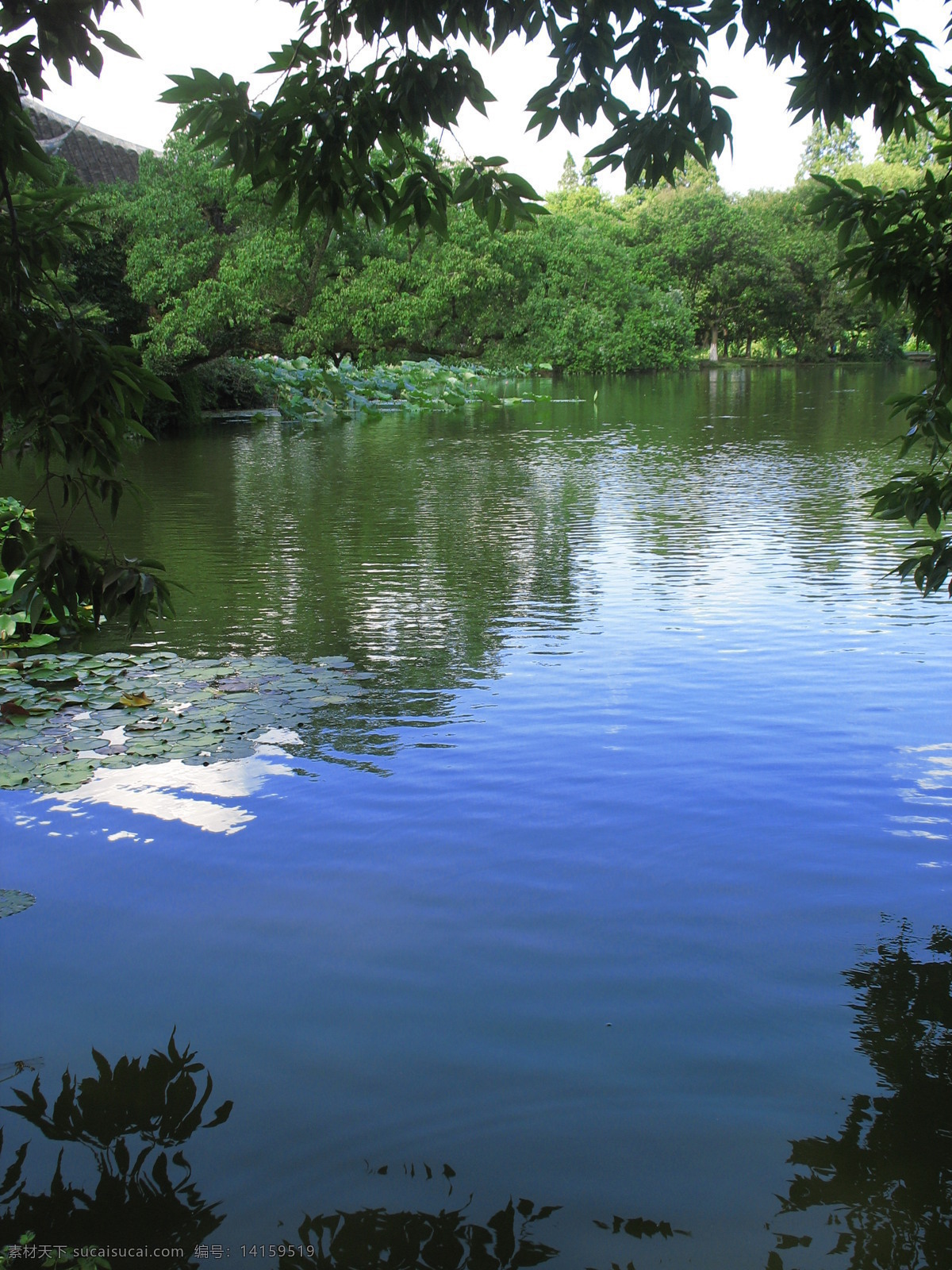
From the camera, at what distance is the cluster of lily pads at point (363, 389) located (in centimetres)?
3278

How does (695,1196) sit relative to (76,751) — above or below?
below

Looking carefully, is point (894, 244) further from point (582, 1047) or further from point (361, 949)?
point (361, 949)

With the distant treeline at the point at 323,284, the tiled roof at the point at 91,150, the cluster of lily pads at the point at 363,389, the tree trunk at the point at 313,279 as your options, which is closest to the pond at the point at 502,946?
the distant treeline at the point at 323,284

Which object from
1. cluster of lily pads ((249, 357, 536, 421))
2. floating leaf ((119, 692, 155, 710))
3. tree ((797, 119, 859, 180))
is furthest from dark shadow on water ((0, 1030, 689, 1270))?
tree ((797, 119, 859, 180))

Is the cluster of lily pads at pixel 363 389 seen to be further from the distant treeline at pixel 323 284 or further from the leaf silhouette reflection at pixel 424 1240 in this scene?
the leaf silhouette reflection at pixel 424 1240

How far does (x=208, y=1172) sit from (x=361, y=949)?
1251 mm

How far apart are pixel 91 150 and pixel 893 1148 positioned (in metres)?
34.3

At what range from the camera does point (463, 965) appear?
13.8ft

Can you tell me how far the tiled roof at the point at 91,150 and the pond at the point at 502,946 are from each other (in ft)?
84.7

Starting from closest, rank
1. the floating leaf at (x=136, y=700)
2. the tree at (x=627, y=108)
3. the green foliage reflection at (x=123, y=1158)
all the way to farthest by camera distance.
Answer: the green foliage reflection at (x=123, y=1158), the tree at (x=627, y=108), the floating leaf at (x=136, y=700)

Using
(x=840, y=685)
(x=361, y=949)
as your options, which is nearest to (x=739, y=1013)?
(x=361, y=949)

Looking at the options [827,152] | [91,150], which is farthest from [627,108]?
[827,152]

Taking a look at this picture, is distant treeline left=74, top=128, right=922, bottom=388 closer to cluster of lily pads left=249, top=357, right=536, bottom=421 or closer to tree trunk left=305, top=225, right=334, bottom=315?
tree trunk left=305, top=225, right=334, bottom=315

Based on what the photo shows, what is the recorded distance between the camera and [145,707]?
7137 mm
